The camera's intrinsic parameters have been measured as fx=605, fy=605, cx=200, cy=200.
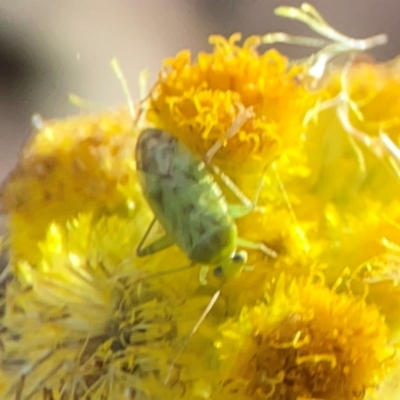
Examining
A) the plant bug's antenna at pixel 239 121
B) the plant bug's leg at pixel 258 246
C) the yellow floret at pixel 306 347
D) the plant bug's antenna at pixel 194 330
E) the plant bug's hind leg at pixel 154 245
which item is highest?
the plant bug's antenna at pixel 239 121

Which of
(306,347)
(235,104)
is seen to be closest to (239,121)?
(235,104)

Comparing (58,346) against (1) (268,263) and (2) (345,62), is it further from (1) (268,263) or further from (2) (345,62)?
(2) (345,62)

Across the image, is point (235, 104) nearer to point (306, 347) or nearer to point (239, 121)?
point (239, 121)

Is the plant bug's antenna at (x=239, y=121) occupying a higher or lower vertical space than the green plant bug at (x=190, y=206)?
higher

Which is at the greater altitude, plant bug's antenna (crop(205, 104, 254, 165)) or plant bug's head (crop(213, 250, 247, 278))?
plant bug's antenna (crop(205, 104, 254, 165))

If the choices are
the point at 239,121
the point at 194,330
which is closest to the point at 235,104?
the point at 239,121
